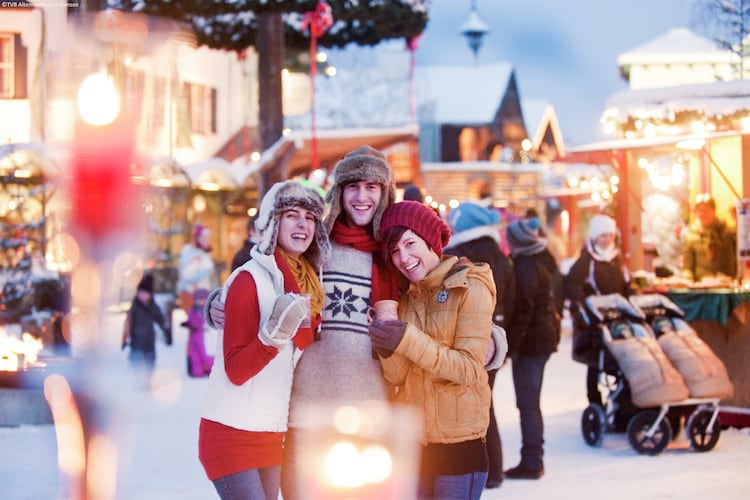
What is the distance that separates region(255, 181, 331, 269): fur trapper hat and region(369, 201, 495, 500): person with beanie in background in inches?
9.8

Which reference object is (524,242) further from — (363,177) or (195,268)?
(195,268)

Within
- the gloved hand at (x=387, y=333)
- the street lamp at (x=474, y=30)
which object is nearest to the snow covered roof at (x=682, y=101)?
the gloved hand at (x=387, y=333)

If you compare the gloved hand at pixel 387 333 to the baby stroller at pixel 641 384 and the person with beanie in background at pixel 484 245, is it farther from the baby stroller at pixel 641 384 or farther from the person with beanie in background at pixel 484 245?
the baby stroller at pixel 641 384

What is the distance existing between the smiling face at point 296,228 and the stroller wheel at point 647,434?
Result: 4.86 m

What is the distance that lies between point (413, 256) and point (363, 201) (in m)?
0.37

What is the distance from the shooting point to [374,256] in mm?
4004

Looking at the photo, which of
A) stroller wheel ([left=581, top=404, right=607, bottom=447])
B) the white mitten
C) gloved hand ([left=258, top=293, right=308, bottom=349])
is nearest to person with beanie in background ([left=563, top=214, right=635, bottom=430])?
stroller wheel ([left=581, top=404, right=607, bottom=447])

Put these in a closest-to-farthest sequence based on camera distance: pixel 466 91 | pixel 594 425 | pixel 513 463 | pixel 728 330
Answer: pixel 513 463
pixel 594 425
pixel 728 330
pixel 466 91

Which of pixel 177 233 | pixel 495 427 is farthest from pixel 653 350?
pixel 177 233

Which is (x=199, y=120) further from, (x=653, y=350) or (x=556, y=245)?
(x=653, y=350)

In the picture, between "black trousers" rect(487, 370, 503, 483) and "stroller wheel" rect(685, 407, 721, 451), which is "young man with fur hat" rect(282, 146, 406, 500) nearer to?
"black trousers" rect(487, 370, 503, 483)

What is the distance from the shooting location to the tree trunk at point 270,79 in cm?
1639

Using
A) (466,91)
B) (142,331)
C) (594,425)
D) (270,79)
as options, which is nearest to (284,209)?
(594,425)

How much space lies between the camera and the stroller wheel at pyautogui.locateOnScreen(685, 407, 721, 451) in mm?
7953
